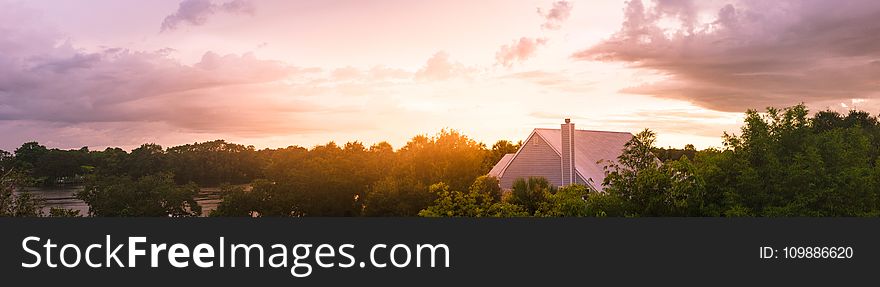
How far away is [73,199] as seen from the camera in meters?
46.7

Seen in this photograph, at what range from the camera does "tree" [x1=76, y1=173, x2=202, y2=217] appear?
1654 inches

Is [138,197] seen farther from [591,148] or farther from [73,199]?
[591,148]

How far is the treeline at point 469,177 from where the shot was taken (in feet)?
43.7

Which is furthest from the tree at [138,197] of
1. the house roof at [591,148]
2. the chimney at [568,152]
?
the chimney at [568,152]

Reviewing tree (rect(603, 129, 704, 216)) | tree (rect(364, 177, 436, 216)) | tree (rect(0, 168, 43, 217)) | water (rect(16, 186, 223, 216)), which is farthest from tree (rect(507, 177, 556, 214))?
water (rect(16, 186, 223, 216))

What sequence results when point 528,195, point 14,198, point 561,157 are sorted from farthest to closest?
point 561,157 < point 14,198 < point 528,195

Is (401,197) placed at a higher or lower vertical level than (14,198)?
lower

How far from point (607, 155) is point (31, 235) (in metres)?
38.1

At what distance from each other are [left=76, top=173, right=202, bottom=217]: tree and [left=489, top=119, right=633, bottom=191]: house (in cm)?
1831

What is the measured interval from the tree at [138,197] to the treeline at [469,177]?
69 mm

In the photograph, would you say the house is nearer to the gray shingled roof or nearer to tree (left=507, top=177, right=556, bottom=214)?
the gray shingled roof

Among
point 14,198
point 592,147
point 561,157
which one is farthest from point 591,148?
point 14,198

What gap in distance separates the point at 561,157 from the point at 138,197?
922 inches

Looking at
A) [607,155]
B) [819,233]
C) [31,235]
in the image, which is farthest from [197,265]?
[607,155]
